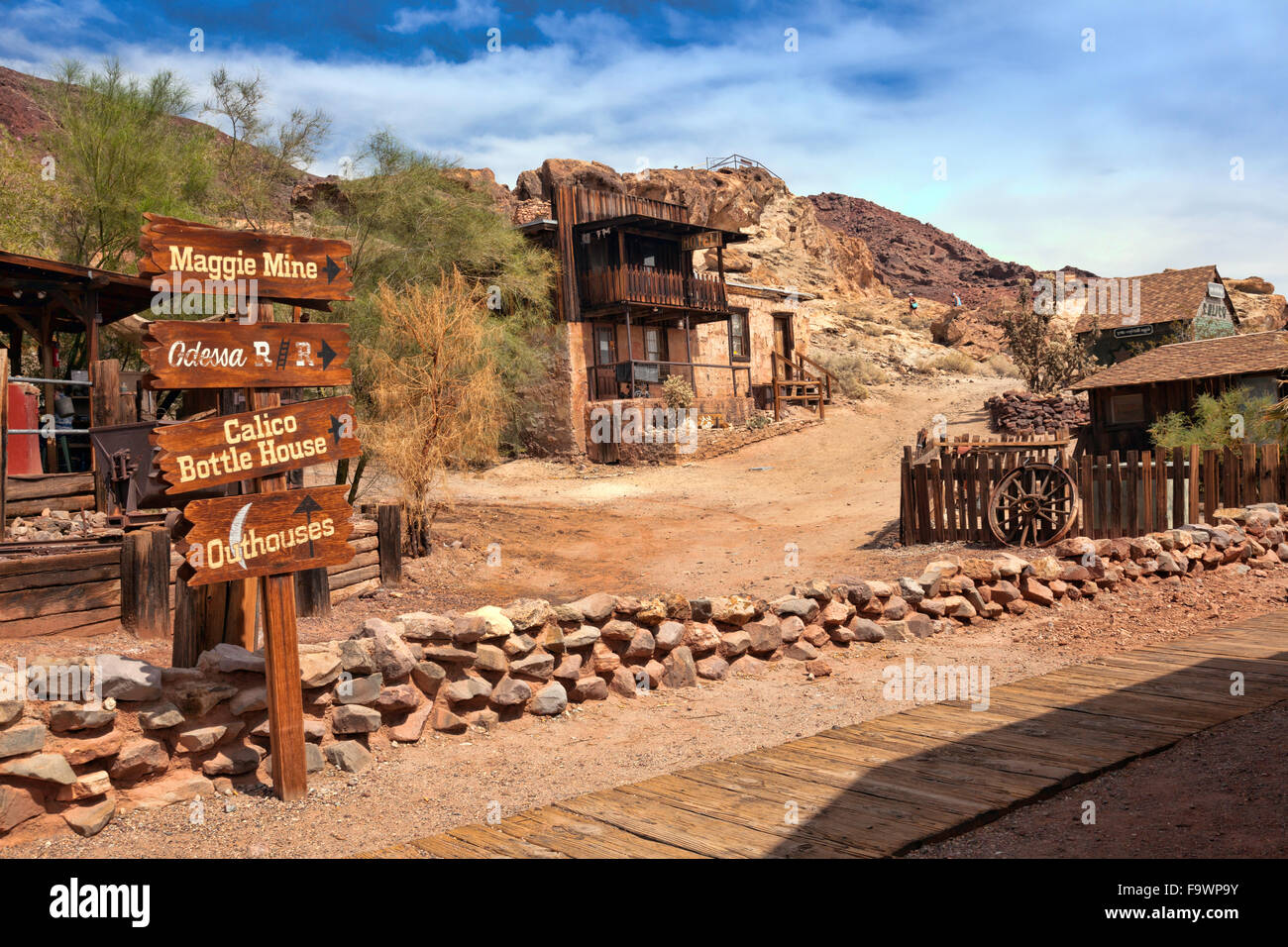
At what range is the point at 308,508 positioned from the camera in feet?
15.8

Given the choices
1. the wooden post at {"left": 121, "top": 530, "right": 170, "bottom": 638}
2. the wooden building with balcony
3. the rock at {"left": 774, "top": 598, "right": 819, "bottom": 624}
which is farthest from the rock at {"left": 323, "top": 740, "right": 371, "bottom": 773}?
the wooden building with balcony

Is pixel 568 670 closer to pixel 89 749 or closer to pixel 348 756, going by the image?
pixel 348 756

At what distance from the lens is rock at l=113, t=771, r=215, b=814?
431 cm

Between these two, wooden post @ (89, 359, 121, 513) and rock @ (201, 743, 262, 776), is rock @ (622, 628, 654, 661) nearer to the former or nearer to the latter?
rock @ (201, 743, 262, 776)

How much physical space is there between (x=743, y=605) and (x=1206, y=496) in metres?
7.56

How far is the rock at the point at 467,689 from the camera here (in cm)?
549

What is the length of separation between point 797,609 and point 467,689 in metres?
2.79

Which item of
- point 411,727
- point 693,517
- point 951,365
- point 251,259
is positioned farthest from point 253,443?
point 951,365

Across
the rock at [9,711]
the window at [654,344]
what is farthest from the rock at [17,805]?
the window at [654,344]

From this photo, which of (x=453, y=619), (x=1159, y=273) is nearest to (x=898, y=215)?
(x=1159, y=273)

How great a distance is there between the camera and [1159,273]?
39.0m

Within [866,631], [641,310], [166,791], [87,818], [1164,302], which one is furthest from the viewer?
[1164,302]

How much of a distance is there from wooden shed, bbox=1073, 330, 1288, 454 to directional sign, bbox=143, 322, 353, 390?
2315 cm

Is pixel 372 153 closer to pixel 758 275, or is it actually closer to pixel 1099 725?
pixel 1099 725
